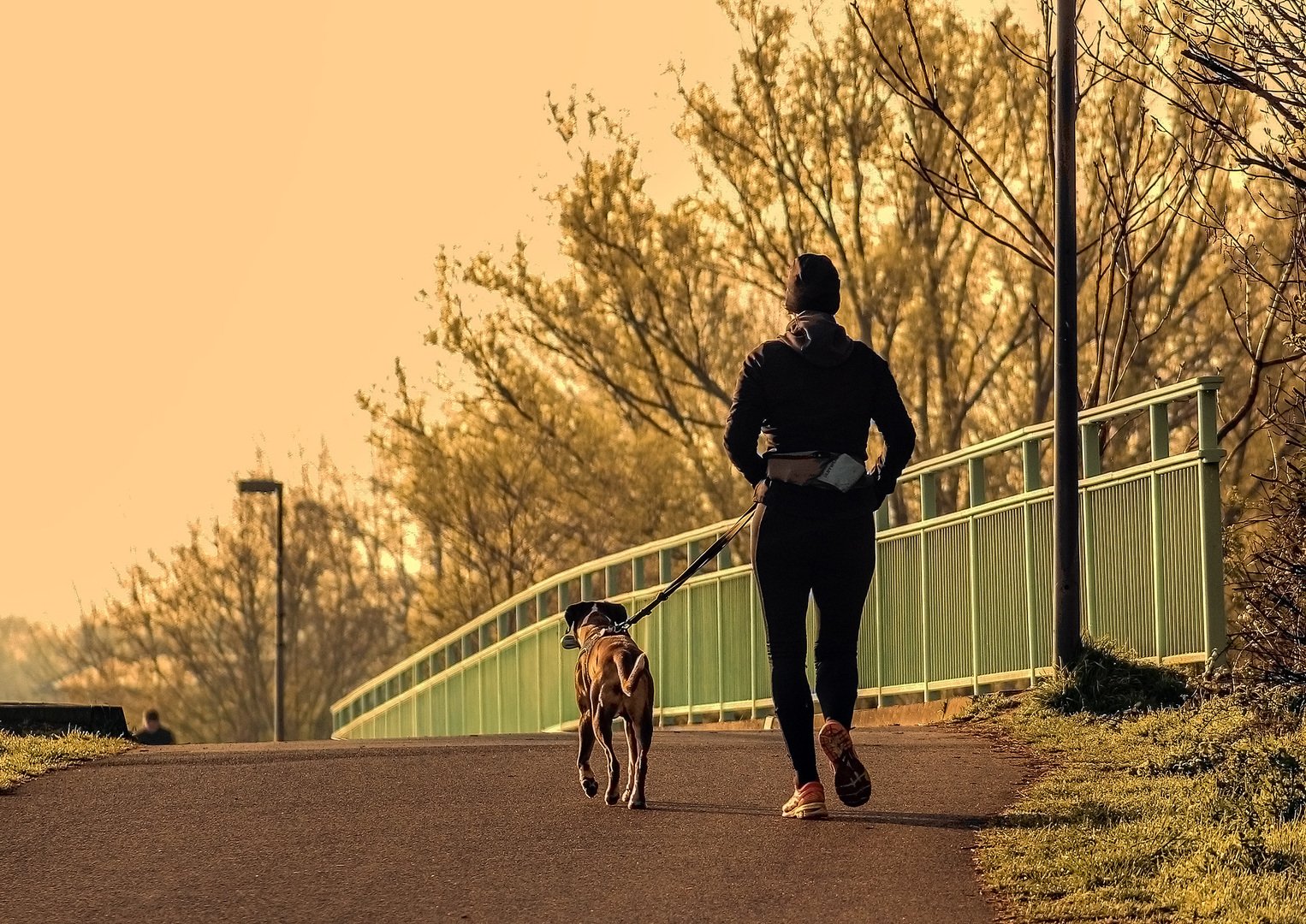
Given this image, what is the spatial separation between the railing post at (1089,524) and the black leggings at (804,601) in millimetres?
5164

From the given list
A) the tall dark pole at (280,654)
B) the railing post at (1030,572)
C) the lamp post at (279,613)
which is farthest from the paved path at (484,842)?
the tall dark pole at (280,654)

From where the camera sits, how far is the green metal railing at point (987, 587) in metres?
11.9

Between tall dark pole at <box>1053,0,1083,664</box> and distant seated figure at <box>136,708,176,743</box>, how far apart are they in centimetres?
1279

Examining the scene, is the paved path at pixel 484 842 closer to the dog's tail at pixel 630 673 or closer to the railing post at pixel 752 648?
the dog's tail at pixel 630 673

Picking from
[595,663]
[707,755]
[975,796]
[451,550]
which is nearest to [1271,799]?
[975,796]

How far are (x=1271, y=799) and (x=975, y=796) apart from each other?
1593 millimetres

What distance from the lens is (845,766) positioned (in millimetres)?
7902

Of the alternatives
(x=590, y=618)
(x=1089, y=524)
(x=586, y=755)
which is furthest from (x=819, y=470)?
(x=1089, y=524)

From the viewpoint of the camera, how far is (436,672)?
31516 millimetres

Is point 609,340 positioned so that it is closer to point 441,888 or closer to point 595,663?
point 595,663

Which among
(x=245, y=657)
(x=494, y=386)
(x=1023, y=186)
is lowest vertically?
(x=245, y=657)

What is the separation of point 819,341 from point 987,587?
21.5 ft

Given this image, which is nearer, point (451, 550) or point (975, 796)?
point (975, 796)

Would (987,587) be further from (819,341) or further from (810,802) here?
(819,341)
